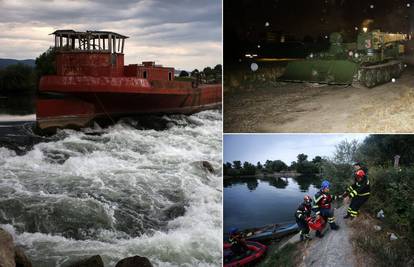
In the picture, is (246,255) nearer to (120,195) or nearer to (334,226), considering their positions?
(334,226)

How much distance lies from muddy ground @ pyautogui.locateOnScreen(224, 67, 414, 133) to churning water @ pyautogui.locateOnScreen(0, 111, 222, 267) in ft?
0.77

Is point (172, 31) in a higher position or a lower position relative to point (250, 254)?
higher

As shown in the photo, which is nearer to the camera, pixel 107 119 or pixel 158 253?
pixel 158 253

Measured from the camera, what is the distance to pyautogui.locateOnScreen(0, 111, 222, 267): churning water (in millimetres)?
3035

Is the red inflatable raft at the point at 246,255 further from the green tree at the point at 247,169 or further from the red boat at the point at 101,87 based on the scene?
the red boat at the point at 101,87

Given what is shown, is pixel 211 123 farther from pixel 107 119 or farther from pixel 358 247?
pixel 358 247

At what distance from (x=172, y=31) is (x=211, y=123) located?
755 mm

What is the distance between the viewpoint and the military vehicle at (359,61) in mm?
3373

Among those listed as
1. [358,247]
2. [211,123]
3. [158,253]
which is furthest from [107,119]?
[358,247]

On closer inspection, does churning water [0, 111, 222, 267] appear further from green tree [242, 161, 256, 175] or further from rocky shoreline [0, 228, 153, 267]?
green tree [242, 161, 256, 175]

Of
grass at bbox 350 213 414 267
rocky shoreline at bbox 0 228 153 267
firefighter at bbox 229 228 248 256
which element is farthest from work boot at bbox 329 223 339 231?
rocky shoreline at bbox 0 228 153 267

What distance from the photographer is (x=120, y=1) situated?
10.7 ft

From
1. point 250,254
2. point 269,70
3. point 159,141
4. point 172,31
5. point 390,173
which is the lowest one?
point 250,254

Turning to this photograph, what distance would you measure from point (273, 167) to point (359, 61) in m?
1.03
